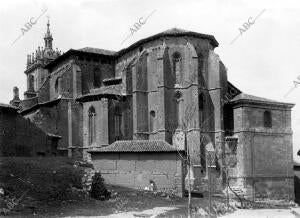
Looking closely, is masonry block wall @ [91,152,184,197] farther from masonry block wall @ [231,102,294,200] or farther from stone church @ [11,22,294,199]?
masonry block wall @ [231,102,294,200]

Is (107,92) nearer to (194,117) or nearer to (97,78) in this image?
(97,78)

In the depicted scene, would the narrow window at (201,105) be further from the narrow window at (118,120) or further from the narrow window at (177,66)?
the narrow window at (118,120)

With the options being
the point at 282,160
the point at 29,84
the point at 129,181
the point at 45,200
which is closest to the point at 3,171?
the point at 45,200

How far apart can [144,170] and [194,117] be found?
466 inches

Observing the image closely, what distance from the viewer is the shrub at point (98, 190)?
2717 cm

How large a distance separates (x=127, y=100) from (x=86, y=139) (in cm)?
560

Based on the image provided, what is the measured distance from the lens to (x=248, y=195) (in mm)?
42406

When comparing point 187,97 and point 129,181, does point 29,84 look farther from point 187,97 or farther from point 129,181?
point 129,181

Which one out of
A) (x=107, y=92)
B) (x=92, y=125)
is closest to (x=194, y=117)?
(x=107, y=92)

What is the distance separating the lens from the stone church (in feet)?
143

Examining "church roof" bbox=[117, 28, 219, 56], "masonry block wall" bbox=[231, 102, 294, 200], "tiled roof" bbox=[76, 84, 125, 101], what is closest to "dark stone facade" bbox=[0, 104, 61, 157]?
"tiled roof" bbox=[76, 84, 125, 101]

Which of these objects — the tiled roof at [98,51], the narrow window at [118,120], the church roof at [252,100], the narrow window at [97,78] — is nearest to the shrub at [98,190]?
the narrow window at [118,120]

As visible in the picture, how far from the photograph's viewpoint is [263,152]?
44.3 metres

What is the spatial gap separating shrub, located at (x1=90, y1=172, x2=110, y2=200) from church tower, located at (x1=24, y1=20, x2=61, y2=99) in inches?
2129
